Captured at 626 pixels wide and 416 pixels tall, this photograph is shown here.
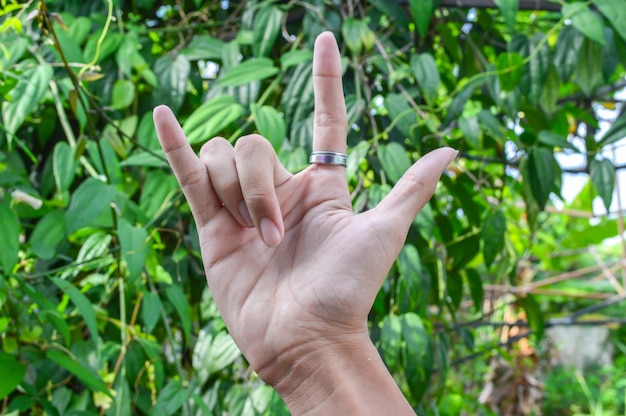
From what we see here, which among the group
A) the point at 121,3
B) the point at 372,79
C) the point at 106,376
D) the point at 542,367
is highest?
the point at 121,3

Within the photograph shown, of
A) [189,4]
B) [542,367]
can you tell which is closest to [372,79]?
[189,4]

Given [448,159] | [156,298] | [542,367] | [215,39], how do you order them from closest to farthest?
[448,159] < [156,298] < [215,39] < [542,367]

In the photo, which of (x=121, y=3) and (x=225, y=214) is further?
(x=121, y=3)

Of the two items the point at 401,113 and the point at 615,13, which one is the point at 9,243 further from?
the point at 615,13

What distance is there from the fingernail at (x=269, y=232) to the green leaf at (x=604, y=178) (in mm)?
623

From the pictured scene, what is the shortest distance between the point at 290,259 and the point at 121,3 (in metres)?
0.81

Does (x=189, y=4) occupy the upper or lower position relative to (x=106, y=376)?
upper

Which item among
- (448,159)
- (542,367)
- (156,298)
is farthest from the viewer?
(542,367)

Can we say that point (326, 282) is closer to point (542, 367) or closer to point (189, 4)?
point (189, 4)

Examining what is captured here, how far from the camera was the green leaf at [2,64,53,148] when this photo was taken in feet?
3.19

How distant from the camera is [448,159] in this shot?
644 millimetres

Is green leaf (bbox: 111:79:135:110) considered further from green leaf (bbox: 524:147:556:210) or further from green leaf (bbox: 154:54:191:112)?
green leaf (bbox: 524:147:556:210)

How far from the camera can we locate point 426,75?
1.11 meters

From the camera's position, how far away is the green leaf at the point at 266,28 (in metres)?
1.15
